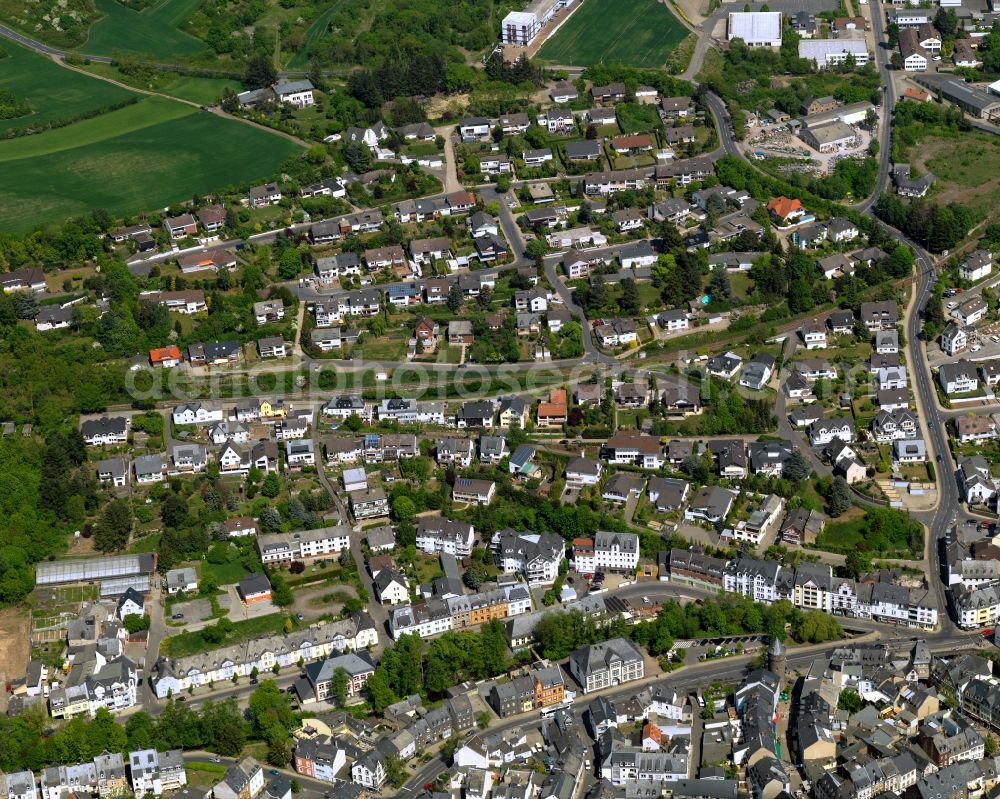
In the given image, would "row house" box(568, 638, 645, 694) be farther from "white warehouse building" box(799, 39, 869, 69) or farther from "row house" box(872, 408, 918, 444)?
"white warehouse building" box(799, 39, 869, 69)

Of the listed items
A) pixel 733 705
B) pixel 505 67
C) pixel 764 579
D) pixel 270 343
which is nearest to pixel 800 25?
pixel 505 67

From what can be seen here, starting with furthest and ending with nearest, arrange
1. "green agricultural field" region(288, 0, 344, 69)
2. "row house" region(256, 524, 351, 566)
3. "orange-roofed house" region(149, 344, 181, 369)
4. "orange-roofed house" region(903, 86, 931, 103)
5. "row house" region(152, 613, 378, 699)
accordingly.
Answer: "green agricultural field" region(288, 0, 344, 69)
"orange-roofed house" region(903, 86, 931, 103)
"orange-roofed house" region(149, 344, 181, 369)
"row house" region(256, 524, 351, 566)
"row house" region(152, 613, 378, 699)

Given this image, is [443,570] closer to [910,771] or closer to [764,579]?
[764,579]

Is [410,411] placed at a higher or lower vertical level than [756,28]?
lower

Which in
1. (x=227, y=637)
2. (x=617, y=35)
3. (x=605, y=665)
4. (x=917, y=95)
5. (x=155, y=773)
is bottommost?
(x=155, y=773)

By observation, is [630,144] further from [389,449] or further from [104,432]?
[104,432]

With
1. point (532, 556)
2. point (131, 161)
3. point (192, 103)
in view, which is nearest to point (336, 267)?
point (131, 161)

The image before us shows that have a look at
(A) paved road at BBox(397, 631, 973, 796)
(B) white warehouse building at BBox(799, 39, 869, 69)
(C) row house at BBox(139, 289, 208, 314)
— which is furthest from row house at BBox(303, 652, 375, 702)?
(B) white warehouse building at BBox(799, 39, 869, 69)
